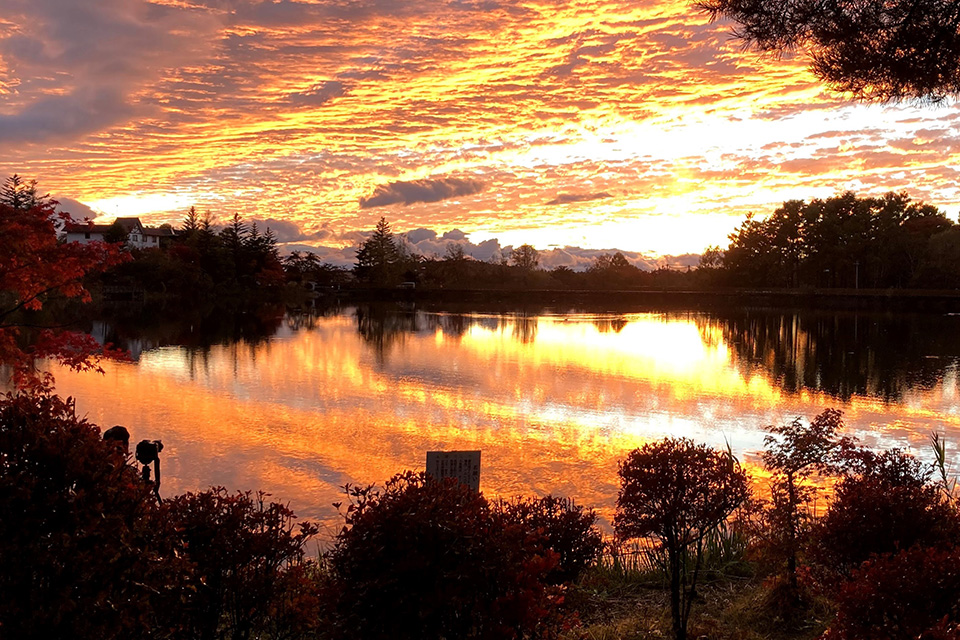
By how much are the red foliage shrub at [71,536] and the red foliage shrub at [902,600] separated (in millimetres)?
2445

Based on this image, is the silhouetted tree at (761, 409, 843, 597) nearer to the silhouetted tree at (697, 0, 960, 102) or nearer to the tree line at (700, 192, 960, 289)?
the silhouetted tree at (697, 0, 960, 102)

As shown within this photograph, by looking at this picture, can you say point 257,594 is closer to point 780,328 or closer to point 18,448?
point 18,448

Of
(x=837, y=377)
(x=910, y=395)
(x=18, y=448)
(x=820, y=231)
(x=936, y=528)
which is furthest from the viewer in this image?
(x=820, y=231)

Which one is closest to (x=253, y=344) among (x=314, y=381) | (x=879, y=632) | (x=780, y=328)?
(x=314, y=381)

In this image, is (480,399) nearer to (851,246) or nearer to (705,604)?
(705,604)

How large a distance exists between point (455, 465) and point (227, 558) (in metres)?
1.61

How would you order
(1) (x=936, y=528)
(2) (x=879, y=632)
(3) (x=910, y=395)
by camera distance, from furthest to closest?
(3) (x=910, y=395), (1) (x=936, y=528), (2) (x=879, y=632)

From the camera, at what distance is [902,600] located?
2463mm

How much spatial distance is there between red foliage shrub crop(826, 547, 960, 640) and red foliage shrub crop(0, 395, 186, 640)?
2.45 meters

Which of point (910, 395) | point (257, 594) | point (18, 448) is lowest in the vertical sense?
point (910, 395)

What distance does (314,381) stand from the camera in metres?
16.7

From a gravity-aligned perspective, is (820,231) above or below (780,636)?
above

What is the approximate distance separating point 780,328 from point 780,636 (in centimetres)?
3361

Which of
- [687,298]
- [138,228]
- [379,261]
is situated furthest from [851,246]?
[138,228]
